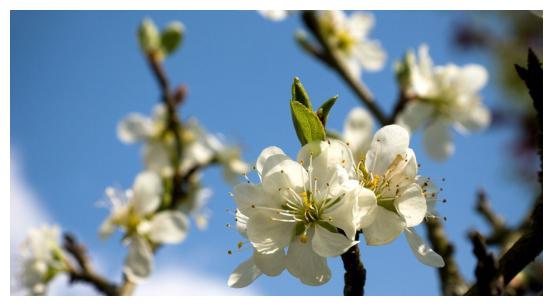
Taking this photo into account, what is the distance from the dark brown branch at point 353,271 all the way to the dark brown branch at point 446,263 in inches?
24.3

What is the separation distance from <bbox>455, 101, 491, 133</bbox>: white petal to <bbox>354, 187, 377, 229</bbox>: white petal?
1.25 metres

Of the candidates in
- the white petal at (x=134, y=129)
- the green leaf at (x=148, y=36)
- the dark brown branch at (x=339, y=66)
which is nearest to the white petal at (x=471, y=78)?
the dark brown branch at (x=339, y=66)

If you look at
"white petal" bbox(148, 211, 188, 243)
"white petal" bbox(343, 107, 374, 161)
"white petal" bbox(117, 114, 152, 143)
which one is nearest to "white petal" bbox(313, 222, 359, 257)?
"white petal" bbox(148, 211, 188, 243)

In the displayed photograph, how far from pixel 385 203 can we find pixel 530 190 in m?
1.27

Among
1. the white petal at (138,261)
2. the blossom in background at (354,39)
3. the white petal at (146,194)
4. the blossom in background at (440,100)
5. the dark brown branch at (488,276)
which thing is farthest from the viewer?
the blossom in background at (354,39)

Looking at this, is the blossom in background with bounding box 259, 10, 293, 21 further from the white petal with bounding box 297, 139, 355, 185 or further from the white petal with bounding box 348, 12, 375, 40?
the white petal with bounding box 297, 139, 355, 185

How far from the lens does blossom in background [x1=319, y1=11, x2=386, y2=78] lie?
6.08 feet

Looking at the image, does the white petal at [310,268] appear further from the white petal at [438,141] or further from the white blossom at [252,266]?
the white petal at [438,141]

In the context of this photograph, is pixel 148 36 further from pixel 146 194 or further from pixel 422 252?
pixel 422 252

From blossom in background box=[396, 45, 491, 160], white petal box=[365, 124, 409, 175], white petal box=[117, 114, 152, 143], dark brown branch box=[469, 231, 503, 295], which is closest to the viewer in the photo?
dark brown branch box=[469, 231, 503, 295]

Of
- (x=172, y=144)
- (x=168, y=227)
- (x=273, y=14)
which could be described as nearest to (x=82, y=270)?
(x=168, y=227)

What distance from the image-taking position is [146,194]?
1.61 m

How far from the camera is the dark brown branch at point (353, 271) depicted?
623mm
